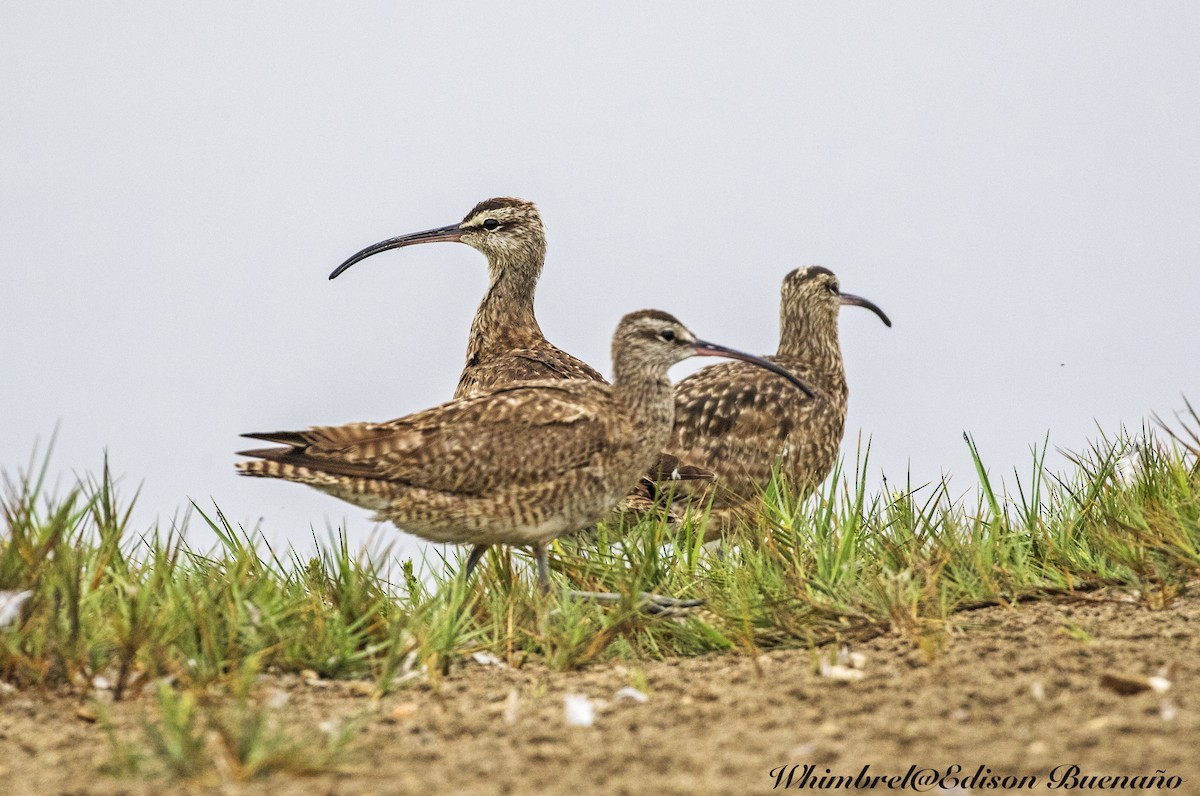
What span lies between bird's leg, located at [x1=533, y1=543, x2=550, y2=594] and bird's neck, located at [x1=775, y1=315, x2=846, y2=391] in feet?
11.3

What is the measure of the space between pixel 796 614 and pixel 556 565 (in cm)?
175

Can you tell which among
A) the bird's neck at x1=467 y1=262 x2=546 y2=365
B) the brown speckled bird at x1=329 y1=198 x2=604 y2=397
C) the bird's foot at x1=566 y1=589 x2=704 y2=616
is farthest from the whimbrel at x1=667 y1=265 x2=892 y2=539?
the bird's foot at x1=566 y1=589 x2=704 y2=616

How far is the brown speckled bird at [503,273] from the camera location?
11.4 m

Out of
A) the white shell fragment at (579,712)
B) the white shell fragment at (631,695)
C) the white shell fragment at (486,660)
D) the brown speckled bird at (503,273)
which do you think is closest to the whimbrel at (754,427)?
the brown speckled bird at (503,273)

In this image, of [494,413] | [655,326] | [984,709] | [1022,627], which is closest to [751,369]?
[655,326]

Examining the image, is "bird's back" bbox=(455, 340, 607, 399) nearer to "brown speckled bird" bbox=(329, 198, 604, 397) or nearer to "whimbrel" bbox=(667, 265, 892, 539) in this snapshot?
"brown speckled bird" bbox=(329, 198, 604, 397)

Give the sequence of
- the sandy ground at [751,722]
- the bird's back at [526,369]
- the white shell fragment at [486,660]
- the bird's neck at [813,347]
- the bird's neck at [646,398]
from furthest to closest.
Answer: the bird's neck at [813,347] → the bird's back at [526,369] → the bird's neck at [646,398] → the white shell fragment at [486,660] → the sandy ground at [751,722]

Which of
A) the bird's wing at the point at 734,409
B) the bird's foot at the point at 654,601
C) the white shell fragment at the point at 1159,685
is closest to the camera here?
the white shell fragment at the point at 1159,685

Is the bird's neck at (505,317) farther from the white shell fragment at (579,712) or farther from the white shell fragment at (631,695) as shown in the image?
the white shell fragment at (579,712)

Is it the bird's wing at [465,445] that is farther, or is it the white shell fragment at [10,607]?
the bird's wing at [465,445]

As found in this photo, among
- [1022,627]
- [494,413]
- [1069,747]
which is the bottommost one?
[1069,747]

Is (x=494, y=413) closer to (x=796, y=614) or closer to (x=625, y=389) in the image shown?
(x=625, y=389)

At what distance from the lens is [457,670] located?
7000 millimetres

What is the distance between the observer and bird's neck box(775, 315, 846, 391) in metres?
11.0
